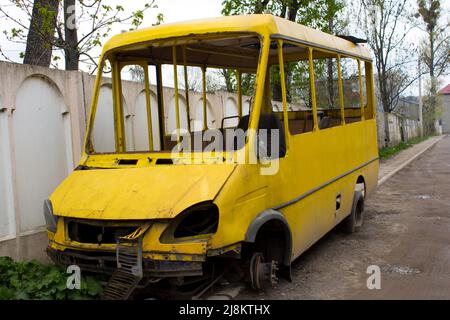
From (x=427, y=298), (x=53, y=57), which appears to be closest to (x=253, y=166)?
(x=427, y=298)

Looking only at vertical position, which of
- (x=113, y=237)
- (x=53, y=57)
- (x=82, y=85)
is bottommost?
(x=113, y=237)

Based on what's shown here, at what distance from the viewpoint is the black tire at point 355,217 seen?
292 inches

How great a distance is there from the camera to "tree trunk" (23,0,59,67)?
25.2ft

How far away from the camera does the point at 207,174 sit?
13.6 feet

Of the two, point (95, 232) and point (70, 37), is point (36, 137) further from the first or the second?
point (70, 37)

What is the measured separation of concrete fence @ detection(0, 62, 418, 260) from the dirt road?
1.99 metres

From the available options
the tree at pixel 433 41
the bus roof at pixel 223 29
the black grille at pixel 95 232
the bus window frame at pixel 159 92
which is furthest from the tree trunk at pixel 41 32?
the tree at pixel 433 41

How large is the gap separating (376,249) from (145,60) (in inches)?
150

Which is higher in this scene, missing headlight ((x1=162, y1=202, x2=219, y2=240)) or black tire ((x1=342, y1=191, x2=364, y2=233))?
missing headlight ((x1=162, y1=202, x2=219, y2=240))

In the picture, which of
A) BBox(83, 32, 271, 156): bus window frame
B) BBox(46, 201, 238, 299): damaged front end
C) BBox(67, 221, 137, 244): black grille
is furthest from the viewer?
BBox(83, 32, 271, 156): bus window frame

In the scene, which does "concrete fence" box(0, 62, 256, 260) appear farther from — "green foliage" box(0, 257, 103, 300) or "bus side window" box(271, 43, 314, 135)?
"bus side window" box(271, 43, 314, 135)

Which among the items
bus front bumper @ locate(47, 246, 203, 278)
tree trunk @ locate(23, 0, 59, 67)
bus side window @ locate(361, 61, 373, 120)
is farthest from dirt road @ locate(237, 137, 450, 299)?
tree trunk @ locate(23, 0, 59, 67)

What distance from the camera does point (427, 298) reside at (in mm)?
4797
